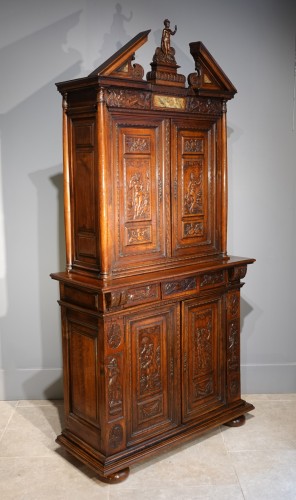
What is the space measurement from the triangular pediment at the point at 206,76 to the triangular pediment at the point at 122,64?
0.43 metres

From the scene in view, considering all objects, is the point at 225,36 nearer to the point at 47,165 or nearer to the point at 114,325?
the point at 47,165

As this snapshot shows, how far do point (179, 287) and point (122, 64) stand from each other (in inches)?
51.3

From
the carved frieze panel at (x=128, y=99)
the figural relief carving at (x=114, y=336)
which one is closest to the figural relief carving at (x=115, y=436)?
the figural relief carving at (x=114, y=336)

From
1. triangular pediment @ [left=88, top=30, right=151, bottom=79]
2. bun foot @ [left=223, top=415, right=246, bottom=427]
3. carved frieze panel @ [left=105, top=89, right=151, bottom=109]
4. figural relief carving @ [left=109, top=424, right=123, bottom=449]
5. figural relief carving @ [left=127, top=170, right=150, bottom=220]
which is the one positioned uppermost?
triangular pediment @ [left=88, top=30, right=151, bottom=79]

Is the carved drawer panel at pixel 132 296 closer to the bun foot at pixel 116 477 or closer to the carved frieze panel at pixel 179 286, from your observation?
the carved frieze panel at pixel 179 286

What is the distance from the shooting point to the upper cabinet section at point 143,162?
10.7ft

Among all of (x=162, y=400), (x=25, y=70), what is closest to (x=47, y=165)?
(x=25, y=70)

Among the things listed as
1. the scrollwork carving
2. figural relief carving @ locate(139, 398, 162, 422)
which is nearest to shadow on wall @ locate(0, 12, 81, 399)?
the scrollwork carving

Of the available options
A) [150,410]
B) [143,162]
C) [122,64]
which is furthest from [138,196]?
[150,410]

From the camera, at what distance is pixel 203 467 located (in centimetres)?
359

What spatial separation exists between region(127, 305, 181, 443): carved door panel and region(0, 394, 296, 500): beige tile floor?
22 cm

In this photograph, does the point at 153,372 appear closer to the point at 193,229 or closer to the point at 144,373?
the point at 144,373

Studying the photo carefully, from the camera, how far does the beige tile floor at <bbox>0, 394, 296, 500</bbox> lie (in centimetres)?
334

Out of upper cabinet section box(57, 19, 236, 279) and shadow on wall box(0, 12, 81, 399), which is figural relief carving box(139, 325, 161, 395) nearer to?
upper cabinet section box(57, 19, 236, 279)
